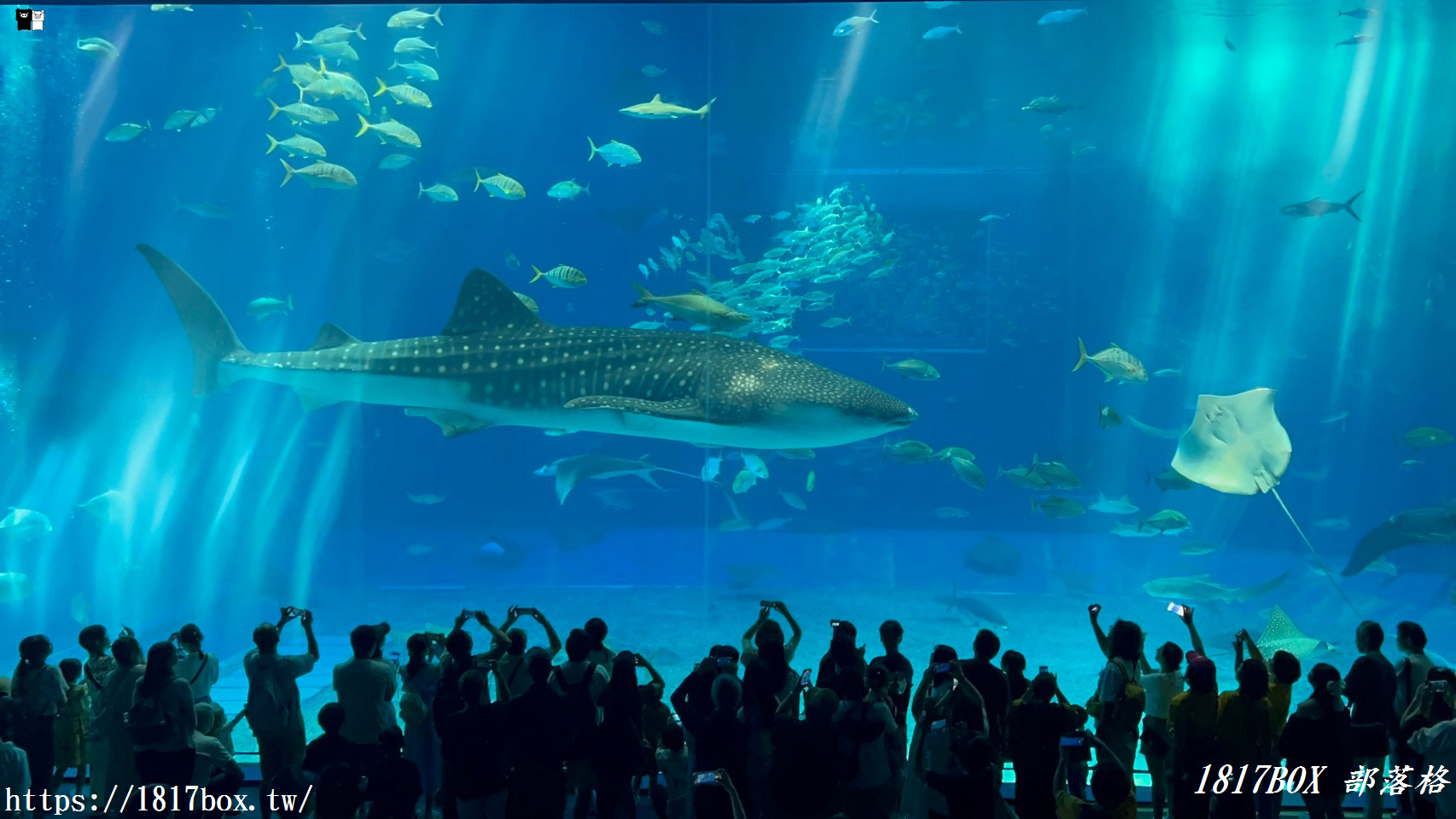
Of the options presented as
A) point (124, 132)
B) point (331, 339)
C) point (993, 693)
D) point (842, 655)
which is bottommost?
point (993, 693)

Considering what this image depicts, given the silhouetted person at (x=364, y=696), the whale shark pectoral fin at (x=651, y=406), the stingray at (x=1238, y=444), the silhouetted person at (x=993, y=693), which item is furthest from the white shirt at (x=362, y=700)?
the stingray at (x=1238, y=444)

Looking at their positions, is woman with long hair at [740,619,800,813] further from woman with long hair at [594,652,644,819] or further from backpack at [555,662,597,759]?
backpack at [555,662,597,759]

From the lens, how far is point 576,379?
6.73 metres

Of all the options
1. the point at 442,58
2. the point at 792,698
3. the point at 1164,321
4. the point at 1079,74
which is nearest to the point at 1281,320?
the point at 1164,321

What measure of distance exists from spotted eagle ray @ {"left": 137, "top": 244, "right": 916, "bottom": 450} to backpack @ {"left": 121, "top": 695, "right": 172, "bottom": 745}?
327 centimetres

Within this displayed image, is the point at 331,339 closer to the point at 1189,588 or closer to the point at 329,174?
the point at 329,174

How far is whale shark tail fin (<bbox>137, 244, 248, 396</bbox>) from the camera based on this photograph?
7625mm

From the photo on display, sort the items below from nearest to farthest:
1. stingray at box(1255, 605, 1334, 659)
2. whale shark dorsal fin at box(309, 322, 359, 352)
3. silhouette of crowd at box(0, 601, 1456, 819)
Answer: silhouette of crowd at box(0, 601, 1456, 819)
stingray at box(1255, 605, 1334, 659)
whale shark dorsal fin at box(309, 322, 359, 352)

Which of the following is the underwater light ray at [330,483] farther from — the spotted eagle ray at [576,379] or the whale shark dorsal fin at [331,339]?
the whale shark dorsal fin at [331,339]

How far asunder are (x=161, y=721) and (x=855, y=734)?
258cm

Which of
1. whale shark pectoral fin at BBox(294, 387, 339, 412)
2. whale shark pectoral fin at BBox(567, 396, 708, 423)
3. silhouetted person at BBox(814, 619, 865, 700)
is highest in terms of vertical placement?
whale shark pectoral fin at BBox(294, 387, 339, 412)

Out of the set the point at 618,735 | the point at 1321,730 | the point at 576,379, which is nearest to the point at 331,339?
the point at 576,379

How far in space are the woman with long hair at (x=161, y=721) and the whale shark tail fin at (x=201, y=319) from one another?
4.93 meters

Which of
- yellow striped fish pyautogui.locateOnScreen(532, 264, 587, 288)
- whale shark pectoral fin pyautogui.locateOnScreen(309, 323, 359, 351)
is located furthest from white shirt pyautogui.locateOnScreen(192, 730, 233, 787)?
yellow striped fish pyautogui.locateOnScreen(532, 264, 587, 288)
